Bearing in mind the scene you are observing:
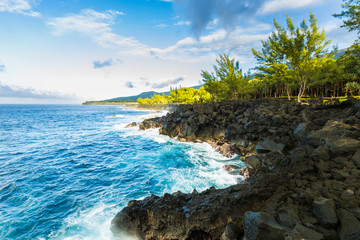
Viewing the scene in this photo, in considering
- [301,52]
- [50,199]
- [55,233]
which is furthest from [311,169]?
[301,52]

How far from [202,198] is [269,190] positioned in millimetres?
3375

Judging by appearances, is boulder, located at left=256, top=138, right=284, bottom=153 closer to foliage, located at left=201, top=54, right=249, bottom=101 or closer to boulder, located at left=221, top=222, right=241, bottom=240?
boulder, located at left=221, top=222, right=241, bottom=240

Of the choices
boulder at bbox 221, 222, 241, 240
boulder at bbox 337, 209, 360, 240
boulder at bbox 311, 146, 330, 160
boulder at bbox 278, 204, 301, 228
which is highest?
boulder at bbox 311, 146, 330, 160

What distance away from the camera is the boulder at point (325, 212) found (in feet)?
17.3

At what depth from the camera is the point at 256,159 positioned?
13.6 meters

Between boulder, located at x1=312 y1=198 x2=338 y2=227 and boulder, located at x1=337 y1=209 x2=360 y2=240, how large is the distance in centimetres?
22

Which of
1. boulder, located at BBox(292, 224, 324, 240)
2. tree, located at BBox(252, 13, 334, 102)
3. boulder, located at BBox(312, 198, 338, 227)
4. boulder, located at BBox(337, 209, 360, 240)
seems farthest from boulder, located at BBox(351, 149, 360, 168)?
tree, located at BBox(252, 13, 334, 102)

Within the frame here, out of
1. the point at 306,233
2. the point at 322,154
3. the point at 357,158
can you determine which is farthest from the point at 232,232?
the point at 357,158

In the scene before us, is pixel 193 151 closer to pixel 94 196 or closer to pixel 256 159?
pixel 256 159

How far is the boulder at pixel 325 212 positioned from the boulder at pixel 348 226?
22cm

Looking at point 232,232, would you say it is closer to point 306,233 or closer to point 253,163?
point 306,233

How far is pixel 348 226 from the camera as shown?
16.3ft

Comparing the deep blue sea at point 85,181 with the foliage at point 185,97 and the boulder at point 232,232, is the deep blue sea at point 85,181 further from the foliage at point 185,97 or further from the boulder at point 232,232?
the foliage at point 185,97

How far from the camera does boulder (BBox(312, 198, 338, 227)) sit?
527cm
